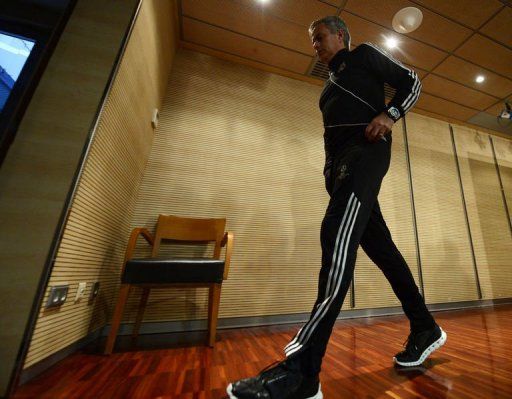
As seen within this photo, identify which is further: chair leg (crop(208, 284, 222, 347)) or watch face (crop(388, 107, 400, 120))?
chair leg (crop(208, 284, 222, 347))

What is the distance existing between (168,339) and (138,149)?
1.39 m

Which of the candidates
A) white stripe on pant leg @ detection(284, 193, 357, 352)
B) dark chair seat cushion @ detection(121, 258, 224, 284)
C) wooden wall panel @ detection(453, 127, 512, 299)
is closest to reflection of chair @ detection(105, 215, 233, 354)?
dark chair seat cushion @ detection(121, 258, 224, 284)

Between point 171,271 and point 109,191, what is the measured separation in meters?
0.62

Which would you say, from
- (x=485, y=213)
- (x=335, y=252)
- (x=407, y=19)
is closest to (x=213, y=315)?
(x=335, y=252)

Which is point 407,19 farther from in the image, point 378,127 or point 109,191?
point 109,191

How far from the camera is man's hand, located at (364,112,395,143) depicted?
1.01 meters

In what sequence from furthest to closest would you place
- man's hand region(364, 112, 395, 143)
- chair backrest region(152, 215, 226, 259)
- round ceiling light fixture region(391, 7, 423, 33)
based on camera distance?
round ceiling light fixture region(391, 7, 423, 33) → chair backrest region(152, 215, 226, 259) → man's hand region(364, 112, 395, 143)

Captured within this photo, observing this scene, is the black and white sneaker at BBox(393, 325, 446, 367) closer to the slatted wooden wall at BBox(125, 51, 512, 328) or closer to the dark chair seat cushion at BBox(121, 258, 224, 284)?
the dark chair seat cushion at BBox(121, 258, 224, 284)

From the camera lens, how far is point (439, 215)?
10.5ft

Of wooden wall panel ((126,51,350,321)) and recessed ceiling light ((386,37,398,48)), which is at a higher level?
recessed ceiling light ((386,37,398,48))

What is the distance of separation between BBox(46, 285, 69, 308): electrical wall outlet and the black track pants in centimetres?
98

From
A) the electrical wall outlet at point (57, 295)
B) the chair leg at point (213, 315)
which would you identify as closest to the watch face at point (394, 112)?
the chair leg at point (213, 315)

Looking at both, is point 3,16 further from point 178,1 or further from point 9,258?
point 9,258

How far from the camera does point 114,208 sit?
63.6 inches
